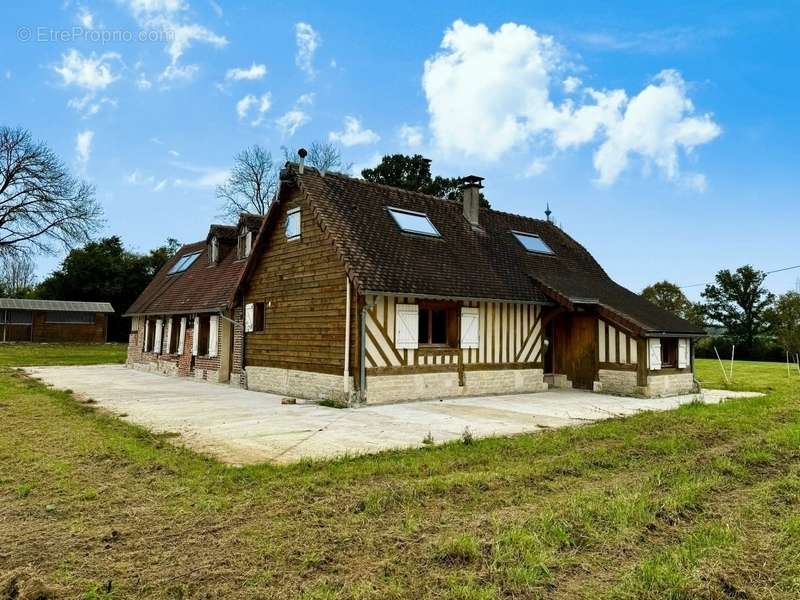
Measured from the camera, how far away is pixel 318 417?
9172mm

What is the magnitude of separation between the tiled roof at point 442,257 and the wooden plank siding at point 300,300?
633 mm

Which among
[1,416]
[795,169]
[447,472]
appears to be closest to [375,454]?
[447,472]

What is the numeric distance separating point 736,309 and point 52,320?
173 feet

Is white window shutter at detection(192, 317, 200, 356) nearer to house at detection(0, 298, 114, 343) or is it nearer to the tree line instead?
house at detection(0, 298, 114, 343)

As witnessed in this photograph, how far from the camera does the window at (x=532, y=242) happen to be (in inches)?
664

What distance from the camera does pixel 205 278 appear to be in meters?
18.8

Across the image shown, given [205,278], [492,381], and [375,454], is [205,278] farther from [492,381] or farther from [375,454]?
[375,454]

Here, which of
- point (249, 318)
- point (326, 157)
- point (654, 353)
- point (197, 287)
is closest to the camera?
point (654, 353)

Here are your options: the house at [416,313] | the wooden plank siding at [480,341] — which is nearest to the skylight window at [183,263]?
the house at [416,313]

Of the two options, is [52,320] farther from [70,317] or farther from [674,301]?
[674,301]

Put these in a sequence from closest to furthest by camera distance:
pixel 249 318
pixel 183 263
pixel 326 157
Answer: pixel 249 318 < pixel 183 263 < pixel 326 157

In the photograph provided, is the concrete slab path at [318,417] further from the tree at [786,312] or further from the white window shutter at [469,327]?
the tree at [786,312]

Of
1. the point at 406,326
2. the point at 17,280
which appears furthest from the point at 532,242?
the point at 17,280

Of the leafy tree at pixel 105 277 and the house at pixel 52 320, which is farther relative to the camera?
the leafy tree at pixel 105 277
